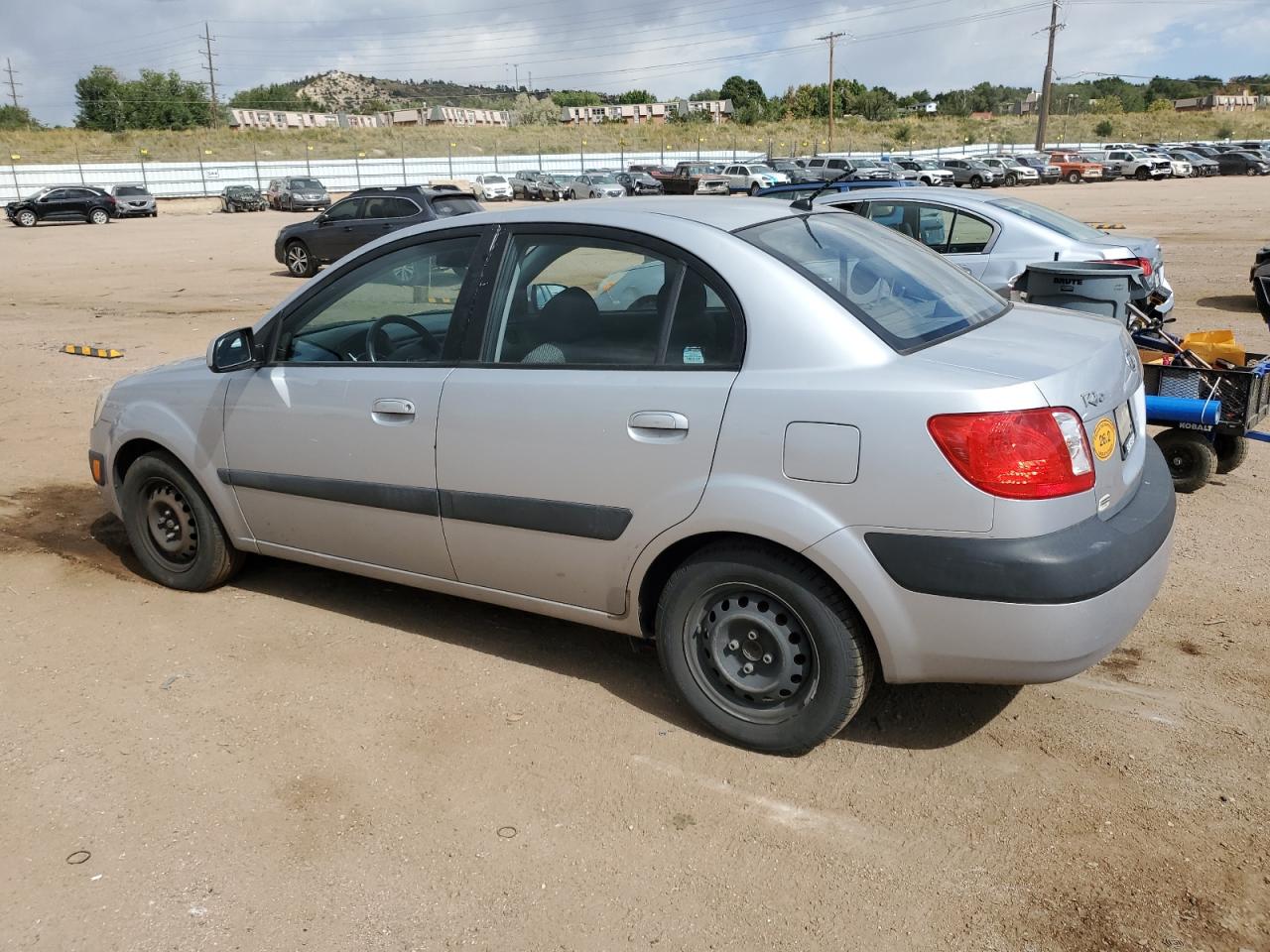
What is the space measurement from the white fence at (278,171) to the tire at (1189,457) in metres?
52.4

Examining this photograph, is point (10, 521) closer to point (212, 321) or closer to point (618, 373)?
point (618, 373)

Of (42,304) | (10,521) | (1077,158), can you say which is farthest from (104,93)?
(10,521)

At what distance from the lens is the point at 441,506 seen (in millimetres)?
3809

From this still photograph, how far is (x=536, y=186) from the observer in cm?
4997

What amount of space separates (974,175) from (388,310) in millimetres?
47590

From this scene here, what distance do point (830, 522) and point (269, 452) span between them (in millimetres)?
2415

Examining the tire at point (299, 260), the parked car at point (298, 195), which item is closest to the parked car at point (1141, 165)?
the parked car at point (298, 195)

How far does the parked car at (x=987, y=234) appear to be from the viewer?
356 inches

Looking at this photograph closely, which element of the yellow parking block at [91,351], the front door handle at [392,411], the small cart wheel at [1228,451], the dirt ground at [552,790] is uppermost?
the front door handle at [392,411]

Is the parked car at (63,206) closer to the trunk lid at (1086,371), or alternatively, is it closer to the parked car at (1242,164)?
the trunk lid at (1086,371)

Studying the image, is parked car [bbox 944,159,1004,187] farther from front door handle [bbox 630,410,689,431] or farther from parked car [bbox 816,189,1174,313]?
front door handle [bbox 630,410,689,431]

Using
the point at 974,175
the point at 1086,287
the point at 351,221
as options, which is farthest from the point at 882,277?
the point at 974,175

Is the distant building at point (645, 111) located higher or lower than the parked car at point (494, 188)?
higher

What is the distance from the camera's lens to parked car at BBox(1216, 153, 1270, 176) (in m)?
53.6
